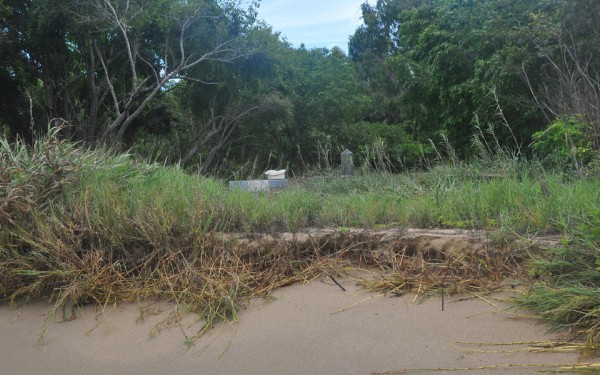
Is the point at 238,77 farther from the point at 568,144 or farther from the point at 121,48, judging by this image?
the point at 568,144

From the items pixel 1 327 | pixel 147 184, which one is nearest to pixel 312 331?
pixel 1 327

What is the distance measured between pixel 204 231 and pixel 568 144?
463 cm

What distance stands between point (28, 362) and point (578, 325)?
3.48 metres

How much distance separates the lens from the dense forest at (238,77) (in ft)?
46.0

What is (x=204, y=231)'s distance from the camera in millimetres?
4672

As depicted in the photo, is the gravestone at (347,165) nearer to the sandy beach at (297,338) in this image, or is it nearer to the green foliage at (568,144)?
the green foliage at (568,144)

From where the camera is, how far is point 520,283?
360cm

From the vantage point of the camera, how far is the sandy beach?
3.12 metres

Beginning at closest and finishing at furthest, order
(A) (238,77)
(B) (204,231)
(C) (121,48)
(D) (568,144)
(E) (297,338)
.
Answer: (E) (297,338)
(B) (204,231)
(D) (568,144)
(C) (121,48)
(A) (238,77)

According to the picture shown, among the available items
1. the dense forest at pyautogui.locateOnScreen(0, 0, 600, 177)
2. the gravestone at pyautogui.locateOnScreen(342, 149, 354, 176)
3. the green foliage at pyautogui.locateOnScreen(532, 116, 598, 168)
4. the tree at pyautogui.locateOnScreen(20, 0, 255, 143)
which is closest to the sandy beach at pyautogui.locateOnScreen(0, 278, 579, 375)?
the green foliage at pyautogui.locateOnScreen(532, 116, 598, 168)

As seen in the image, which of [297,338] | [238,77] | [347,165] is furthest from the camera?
[238,77]

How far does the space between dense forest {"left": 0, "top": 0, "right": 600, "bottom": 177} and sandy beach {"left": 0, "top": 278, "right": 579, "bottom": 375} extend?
8.13 m

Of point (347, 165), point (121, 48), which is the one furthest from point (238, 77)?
point (347, 165)

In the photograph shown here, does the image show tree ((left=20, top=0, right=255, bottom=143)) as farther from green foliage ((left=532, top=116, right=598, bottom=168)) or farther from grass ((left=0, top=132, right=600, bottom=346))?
green foliage ((left=532, top=116, right=598, bottom=168))
